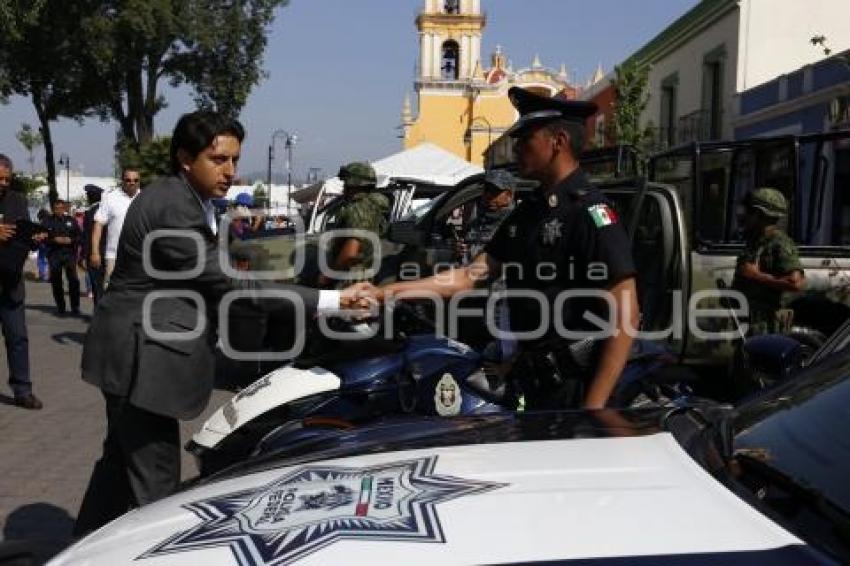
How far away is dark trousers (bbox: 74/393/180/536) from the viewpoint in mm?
3240

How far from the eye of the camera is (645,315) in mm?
5516

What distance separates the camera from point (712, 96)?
82.7 feet

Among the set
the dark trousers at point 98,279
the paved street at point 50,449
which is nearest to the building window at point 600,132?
the dark trousers at point 98,279

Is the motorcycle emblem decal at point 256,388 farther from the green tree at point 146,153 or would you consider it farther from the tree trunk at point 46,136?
the tree trunk at point 46,136

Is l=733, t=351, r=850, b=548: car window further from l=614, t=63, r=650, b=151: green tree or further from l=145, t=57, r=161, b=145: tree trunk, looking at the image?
l=145, t=57, r=161, b=145: tree trunk

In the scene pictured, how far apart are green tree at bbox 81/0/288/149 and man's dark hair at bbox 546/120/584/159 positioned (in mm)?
22339

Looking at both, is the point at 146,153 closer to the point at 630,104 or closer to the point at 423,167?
the point at 423,167

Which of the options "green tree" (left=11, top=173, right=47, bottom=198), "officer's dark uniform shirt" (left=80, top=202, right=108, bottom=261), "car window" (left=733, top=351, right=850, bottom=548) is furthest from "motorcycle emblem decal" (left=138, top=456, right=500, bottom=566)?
"officer's dark uniform shirt" (left=80, top=202, right=108, bottom=261)

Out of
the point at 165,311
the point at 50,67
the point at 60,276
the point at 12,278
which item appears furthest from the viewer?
the point at 50,67

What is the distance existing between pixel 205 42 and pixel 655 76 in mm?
14052

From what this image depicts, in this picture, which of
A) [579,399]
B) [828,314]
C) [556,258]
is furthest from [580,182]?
[828,314]

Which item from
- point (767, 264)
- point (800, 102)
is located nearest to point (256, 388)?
point (767, 264)

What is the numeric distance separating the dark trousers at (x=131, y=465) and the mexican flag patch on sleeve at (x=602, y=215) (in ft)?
5.28

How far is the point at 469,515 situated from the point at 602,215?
1644mm
